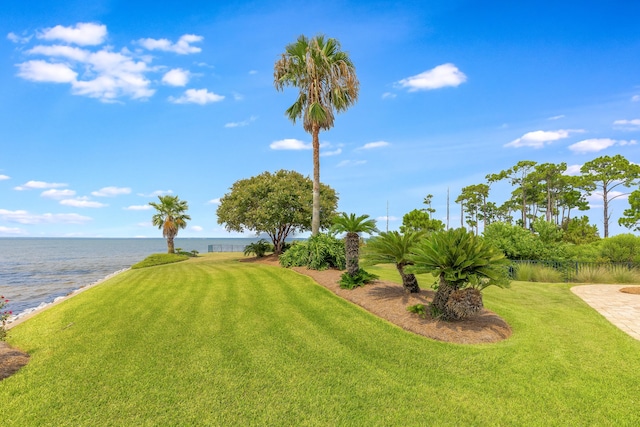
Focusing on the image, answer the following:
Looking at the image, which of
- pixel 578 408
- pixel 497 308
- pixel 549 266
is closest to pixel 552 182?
pixel 549 266

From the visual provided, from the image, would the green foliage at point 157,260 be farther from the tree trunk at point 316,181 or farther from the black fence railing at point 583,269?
the black fence railing at point 583,269

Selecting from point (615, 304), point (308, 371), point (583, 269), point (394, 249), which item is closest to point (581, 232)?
point (583, 269)

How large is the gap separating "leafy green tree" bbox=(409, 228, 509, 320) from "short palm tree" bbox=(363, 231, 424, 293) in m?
1.78

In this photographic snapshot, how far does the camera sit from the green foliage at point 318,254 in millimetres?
17469

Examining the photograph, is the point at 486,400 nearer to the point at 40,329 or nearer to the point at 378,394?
the point at 378,394

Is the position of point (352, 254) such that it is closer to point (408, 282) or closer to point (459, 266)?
point (408, 282)

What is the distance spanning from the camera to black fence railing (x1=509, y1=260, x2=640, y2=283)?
18359mm

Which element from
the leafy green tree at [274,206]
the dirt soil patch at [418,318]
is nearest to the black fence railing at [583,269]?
the dirt soil patch at [418,318]

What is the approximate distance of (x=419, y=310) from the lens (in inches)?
376

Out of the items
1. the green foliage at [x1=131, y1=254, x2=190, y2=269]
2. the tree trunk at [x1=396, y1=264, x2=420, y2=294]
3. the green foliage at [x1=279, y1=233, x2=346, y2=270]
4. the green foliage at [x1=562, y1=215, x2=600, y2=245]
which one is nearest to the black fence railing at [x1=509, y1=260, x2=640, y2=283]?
the green foliage at [x1=279, y1=233, x2=346, y2=270]

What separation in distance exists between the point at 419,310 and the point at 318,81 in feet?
52.8

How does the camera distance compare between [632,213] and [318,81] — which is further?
[632,213]

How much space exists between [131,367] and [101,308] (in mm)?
6640

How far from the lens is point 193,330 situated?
923cm
